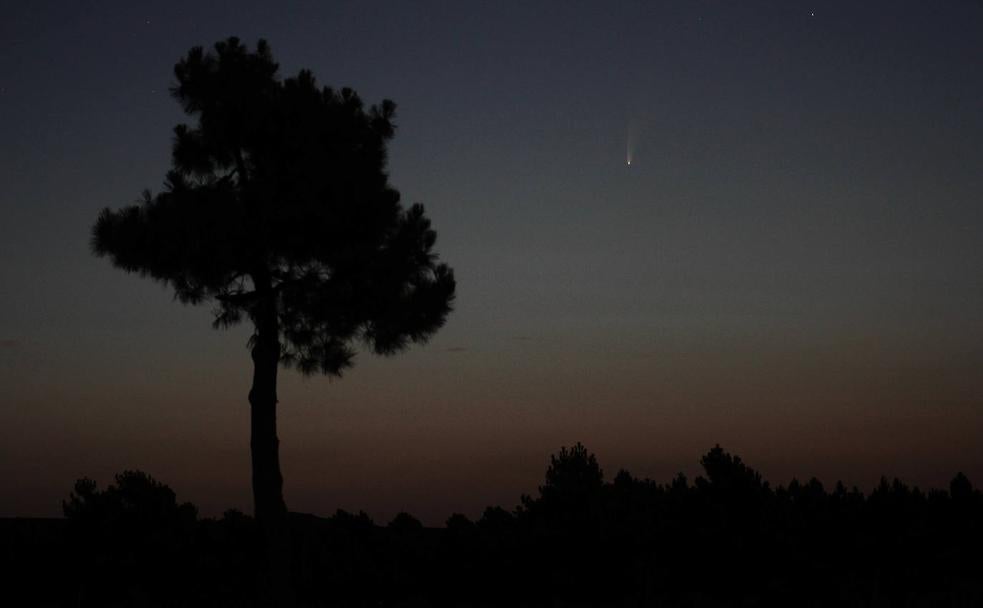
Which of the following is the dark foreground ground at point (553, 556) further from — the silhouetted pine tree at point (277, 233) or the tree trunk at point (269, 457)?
the silhouetted pine tree at point (277, 233)

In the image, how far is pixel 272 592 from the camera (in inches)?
704

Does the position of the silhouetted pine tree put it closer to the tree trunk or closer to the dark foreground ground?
the tree trunk

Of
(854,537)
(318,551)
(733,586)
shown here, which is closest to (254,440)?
(318,551)

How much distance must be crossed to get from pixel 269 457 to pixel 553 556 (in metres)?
6.74

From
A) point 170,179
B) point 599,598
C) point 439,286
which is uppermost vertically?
point 170,179

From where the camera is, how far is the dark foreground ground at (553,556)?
21.1m

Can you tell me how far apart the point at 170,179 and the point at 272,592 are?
25.7 ft

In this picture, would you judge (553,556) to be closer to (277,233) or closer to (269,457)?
(269,457)

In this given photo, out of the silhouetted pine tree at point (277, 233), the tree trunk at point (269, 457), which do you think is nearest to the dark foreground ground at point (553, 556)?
the tree trunk at point (269, 457)

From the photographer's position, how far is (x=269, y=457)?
18250 mm

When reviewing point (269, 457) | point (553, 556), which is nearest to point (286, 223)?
point (269, 457)

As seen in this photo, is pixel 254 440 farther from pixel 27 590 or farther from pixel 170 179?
pixel 27 590

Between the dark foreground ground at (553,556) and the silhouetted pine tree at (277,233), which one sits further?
the dark foreground ground at (553,556)

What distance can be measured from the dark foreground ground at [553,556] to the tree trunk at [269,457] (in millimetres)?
1691
